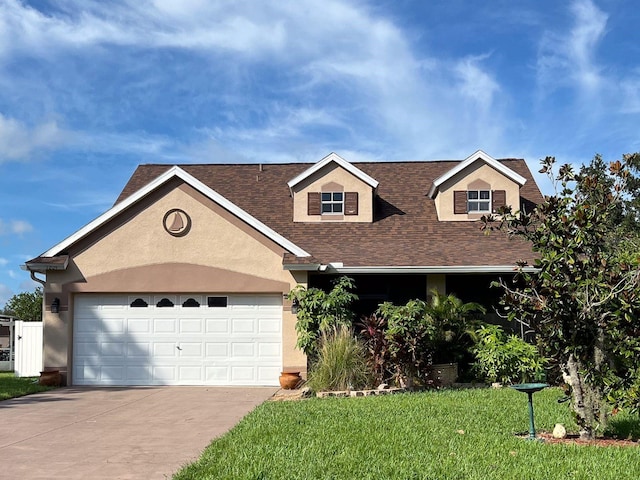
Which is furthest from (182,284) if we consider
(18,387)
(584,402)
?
(584,402)

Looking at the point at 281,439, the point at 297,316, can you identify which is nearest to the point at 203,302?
the point at 297,316

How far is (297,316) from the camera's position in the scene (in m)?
16.4

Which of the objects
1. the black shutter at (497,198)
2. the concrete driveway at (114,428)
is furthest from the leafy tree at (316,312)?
the black shutter at (497,198)

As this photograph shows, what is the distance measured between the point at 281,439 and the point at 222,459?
3.76ft

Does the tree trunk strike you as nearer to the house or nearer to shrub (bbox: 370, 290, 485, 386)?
shrub (bbox: 370, 290, 485, 386)

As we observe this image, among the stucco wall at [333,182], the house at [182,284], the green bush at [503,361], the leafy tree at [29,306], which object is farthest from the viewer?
the leafy tree at [29,306]

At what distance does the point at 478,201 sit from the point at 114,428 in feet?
42.5

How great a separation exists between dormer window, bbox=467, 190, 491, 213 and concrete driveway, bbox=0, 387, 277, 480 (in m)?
8.12

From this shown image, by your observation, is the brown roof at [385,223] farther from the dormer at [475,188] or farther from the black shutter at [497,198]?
the black shutter at [497,198]

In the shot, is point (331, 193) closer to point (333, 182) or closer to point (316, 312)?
point (333, 182)

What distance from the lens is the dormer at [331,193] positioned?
19938 mm

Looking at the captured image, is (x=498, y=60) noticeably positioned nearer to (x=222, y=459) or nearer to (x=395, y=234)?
(x=395, y=234)

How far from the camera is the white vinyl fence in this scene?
19844mm

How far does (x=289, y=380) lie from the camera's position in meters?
15.6
